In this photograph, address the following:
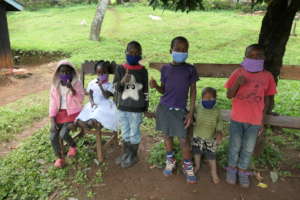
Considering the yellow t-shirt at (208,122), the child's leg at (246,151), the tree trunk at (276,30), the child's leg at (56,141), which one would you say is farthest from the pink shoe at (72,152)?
the tree trunk at (276,30)

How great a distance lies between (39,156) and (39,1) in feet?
97.9

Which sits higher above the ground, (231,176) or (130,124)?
(130,124)

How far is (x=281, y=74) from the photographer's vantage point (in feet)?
13.8

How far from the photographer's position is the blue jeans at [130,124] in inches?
153

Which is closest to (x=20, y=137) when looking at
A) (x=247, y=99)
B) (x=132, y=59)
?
(x=132, y=59)

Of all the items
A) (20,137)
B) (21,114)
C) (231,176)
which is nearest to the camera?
A: (231,176)

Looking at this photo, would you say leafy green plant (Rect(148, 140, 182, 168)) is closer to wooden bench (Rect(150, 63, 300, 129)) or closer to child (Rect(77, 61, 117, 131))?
child (Rect(77, 61, 117, 131))

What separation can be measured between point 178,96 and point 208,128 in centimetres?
59

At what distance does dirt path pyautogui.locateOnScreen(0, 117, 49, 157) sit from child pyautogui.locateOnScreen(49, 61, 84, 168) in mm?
1455

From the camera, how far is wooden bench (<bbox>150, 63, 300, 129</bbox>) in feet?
12.1

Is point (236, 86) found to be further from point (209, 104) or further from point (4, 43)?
point (4, 43)

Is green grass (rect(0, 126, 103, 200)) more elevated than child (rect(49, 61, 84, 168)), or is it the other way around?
child (rect(49, 61, 84, 168))

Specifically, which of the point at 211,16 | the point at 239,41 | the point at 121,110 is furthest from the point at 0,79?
the point at 211,16

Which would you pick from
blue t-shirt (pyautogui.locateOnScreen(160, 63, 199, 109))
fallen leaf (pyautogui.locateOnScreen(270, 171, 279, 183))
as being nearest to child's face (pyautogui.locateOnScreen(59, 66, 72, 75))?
blue t-shirt (pyautogui.locateOnScreen(160, 63, 199, 109))
